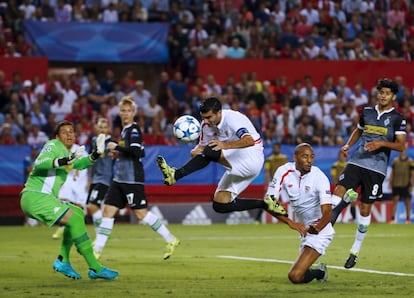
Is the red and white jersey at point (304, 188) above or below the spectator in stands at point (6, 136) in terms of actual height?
above

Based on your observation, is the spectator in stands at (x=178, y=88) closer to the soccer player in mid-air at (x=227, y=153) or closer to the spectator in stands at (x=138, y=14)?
the spectator in stands at (x=138, y=14)

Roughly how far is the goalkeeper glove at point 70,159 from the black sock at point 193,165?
128cm

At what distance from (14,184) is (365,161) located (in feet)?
41.0

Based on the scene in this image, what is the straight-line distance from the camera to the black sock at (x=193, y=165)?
43.7ft

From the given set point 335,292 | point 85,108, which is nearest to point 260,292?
point 335,292

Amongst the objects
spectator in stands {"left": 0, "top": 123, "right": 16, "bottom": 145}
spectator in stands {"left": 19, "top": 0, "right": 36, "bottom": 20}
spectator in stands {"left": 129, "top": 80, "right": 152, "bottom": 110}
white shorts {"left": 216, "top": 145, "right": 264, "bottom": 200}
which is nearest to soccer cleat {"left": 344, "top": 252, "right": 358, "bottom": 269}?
white shorts {"left": 216, "top": 145, "right": 264, "bottom": 200}

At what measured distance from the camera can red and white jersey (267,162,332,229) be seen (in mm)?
12625

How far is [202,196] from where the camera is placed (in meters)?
27.5

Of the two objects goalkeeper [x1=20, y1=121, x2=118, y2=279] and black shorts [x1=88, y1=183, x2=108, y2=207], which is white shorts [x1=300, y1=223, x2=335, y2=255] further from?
black shorts [x1=88, y1=183, x2=108, y2=207]

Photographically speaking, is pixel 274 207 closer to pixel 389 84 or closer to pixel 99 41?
pixel 389 84

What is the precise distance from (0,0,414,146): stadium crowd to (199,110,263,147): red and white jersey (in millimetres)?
12655

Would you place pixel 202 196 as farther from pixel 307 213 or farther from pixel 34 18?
pixel 307 213

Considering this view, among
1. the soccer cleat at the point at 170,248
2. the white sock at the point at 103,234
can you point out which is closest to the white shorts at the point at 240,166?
the soccer cleat at the point at 170,248

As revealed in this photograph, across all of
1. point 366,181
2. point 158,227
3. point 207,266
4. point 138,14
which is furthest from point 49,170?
point 138,14
